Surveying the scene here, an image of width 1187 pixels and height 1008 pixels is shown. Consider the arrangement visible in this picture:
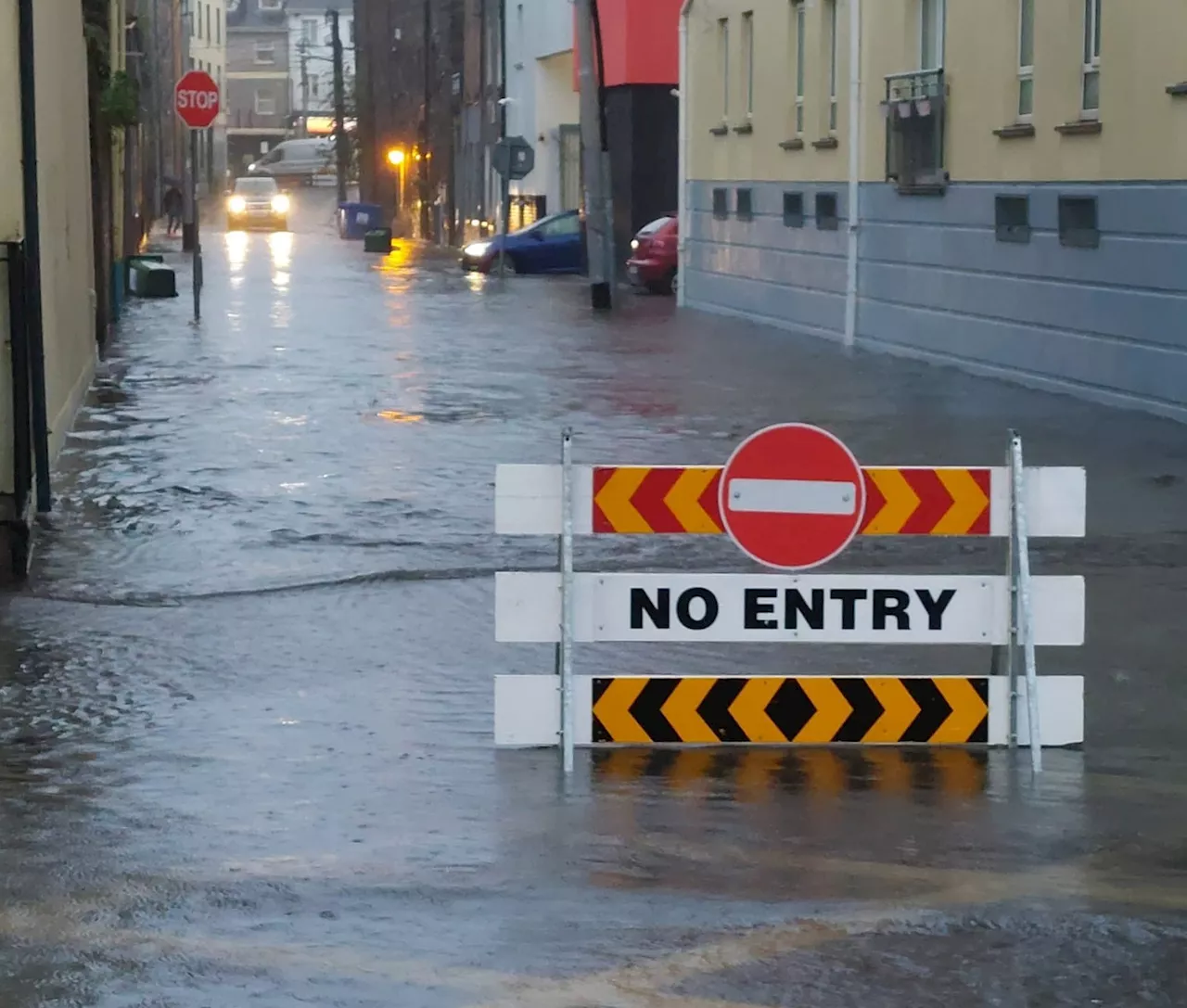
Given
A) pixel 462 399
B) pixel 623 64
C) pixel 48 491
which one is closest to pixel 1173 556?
pixel 48 491

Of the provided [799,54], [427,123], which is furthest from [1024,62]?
[427,123]

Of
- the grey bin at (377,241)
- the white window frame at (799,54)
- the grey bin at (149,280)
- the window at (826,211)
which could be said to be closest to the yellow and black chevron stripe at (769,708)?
the window at (826,211)

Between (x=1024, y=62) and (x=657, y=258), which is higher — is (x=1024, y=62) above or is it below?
above

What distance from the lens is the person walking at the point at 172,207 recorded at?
71.4m

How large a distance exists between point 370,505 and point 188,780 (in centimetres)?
624

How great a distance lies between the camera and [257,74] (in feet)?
474

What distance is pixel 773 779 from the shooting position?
7352 mm

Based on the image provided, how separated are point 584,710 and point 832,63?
22188mm

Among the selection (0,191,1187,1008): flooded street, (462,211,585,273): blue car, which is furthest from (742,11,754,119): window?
(0,191,1187,1008): flooded street

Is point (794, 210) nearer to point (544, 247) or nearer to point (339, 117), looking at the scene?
point (544, 247)

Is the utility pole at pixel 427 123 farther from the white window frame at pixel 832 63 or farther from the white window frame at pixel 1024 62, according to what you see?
the white window frame at pixel 1024 62

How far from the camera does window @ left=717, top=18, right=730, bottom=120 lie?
111 feet

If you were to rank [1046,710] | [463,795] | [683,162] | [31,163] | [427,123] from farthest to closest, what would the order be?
[427,123] < [683,162] < [31,163] < [1046,710] < [463,795]

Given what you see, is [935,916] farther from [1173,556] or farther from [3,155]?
[3,155]
